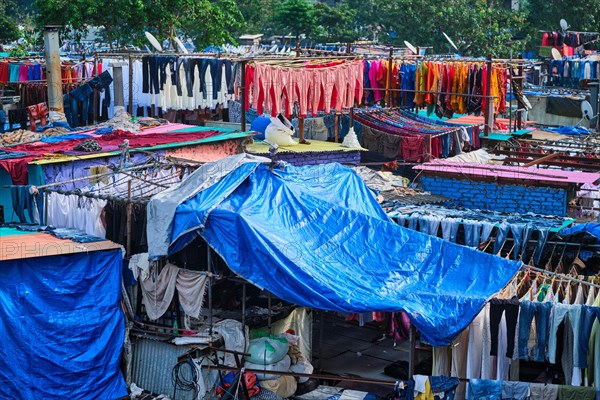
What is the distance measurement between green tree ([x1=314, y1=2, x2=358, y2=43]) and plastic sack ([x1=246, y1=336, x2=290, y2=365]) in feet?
139

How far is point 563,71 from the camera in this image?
37.4m

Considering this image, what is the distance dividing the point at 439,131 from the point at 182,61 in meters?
7.56

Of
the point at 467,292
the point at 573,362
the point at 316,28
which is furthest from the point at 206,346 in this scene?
the point at 316,28

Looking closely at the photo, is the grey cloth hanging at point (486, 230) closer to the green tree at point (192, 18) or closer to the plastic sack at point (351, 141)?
the plastic sack at point (351, 141)

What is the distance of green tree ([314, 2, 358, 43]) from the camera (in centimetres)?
5569

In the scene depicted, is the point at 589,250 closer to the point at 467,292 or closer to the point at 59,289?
the point at 467,292

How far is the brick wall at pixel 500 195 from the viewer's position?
1811 cm

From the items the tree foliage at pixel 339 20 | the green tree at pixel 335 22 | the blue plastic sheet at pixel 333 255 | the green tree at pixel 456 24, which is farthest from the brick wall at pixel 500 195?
the green tree at pixel 335 22

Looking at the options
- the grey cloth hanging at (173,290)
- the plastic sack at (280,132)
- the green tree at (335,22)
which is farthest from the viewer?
the green tree at (335,22)

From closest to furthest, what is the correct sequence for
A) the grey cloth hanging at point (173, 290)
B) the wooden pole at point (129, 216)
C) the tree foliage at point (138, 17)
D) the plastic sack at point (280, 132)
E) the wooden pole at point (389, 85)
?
the grey cloth hanging at point (173, 290) < the wooden pole at point (129, 216) < the plastic sack at point (280, 132) < the wooden pole at point (389, 85) < the tree foliage at point (138, 17)

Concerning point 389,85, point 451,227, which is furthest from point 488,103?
point 451,227

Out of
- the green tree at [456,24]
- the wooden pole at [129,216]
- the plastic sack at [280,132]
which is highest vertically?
the green tree at [456,24]

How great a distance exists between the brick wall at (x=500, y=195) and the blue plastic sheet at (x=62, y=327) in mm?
7587

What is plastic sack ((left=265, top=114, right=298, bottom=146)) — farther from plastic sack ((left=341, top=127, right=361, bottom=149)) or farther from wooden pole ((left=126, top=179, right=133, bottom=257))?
wooden pole ((left=126, top=179, right=133, bottom=257))
